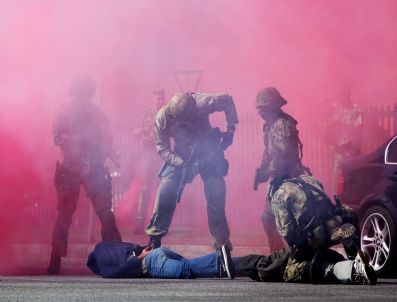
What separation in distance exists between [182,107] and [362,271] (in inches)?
132

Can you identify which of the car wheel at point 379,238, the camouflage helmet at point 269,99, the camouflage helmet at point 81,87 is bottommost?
the car wheel at point 379,238

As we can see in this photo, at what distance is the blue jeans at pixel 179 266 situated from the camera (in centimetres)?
1262

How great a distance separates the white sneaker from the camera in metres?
11.4

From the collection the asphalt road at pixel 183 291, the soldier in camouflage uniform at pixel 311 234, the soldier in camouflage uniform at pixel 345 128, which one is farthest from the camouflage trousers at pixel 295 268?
the soldier in camouflage uniform at pixel 345 128

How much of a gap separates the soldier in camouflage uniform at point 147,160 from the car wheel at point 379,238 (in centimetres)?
618

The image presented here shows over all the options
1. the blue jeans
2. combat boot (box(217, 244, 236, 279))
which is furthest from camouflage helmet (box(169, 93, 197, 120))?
combat boot (box(217, 244, 236, 279))

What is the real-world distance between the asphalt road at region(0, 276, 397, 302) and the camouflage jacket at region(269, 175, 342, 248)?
1.24 ft

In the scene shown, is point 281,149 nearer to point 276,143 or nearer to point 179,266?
point 276,143

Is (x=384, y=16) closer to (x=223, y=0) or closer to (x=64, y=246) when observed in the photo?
(x=223, y=0)

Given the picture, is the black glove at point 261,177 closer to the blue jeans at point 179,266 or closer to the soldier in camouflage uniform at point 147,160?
the blue jeans at point 179,266

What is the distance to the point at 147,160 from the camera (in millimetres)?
19500

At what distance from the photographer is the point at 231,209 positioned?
2031 cm

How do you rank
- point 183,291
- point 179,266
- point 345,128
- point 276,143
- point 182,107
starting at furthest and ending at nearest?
point 345,128 < point 182,107 < point 276,143 < point 179,266 < point 183,291

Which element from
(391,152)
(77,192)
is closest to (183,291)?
(391,152)
